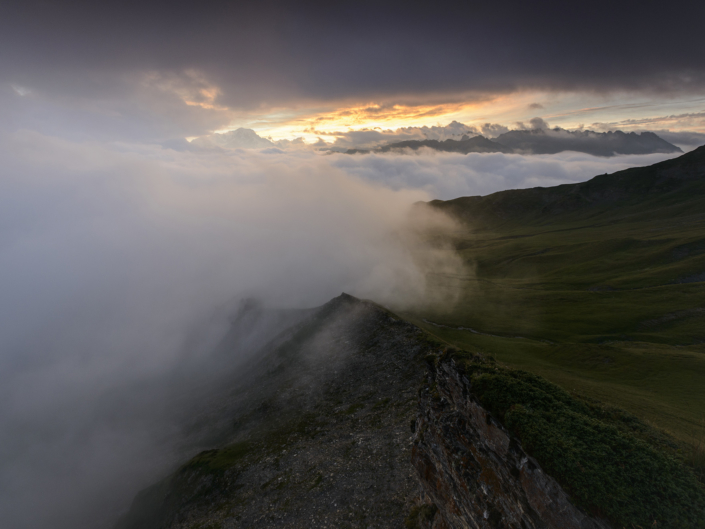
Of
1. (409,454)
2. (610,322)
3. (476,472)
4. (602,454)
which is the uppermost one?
(602,454)

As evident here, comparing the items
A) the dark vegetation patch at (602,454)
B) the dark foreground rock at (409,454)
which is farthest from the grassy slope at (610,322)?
the dark foreground rock at (409,454)

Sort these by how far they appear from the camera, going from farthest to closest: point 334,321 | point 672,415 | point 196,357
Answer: point 196,357
point 334,321
point 672,415

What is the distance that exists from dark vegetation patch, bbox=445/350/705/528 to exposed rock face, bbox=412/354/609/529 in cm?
97

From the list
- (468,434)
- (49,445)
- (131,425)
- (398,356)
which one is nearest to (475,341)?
(398,356)

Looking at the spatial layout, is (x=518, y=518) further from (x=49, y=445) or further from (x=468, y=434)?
(x=49, y=445)

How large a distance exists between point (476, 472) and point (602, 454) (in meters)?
9.21

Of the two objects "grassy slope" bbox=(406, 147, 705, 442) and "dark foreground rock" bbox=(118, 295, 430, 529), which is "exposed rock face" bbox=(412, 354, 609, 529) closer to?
"dark foreground rock" bbox=(118, 295, 430, 529)

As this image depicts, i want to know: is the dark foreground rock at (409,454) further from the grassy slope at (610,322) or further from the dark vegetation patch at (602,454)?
the grassy slope at (610,322)

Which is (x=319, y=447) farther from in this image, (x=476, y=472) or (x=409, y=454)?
(x=476, y=472)

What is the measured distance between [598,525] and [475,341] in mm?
69845

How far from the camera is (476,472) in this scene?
24.7m

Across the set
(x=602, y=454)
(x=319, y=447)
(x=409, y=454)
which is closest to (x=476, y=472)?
(x=602, y=454)

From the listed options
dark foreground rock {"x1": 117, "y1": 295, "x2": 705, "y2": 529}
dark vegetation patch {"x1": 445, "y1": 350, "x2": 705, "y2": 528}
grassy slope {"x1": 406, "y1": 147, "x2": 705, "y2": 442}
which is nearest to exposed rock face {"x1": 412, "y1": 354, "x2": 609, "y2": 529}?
dark foreground rock {"x1": 117, "y1": 295, "x2": 705, "y2": 529}

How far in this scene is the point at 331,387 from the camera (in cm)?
7006
